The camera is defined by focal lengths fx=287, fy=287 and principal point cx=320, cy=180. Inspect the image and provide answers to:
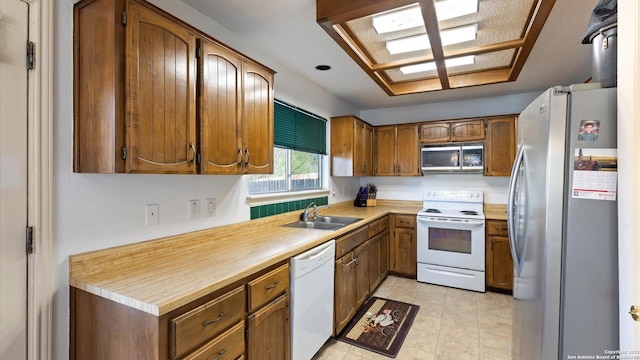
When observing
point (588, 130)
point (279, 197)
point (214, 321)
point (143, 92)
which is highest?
point (143, 92)

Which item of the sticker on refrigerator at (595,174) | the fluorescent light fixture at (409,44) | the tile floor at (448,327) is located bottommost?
the tile floor at (448,327)

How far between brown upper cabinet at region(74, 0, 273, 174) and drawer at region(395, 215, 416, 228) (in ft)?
9.18

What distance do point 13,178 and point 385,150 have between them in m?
3.97

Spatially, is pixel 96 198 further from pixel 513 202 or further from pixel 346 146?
pixel 346 146

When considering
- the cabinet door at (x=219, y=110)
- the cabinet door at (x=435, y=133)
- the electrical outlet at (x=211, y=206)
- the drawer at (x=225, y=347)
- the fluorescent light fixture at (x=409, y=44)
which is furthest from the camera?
the cabinet door at (x=435, y=133)

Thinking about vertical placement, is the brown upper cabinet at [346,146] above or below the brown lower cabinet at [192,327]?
above

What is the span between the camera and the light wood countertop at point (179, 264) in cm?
116

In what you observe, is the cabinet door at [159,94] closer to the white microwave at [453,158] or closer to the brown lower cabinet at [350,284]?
the brown lower cabinet at [350,284]

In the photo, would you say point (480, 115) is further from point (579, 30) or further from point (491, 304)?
point (491, 304)

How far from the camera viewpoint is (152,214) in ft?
5.55

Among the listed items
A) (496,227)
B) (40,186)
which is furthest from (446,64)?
(40,186)

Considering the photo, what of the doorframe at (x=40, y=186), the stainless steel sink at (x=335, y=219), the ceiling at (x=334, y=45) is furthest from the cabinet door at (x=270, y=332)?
the ceiling at (x=334, y=45)

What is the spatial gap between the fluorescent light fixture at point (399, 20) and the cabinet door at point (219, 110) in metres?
1.00

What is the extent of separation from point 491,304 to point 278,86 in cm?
321
